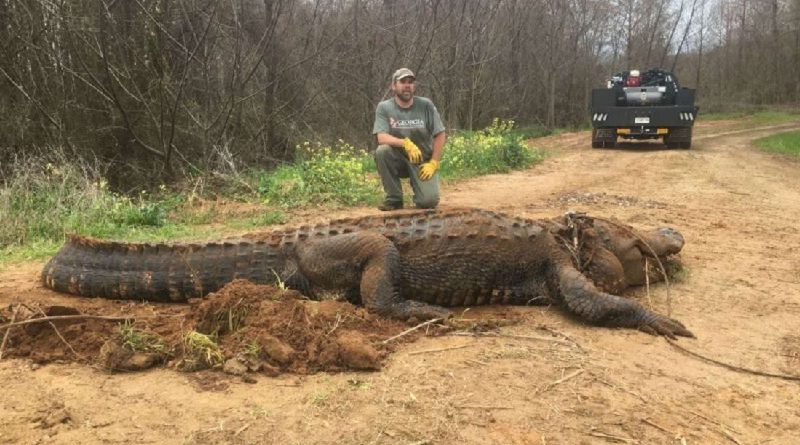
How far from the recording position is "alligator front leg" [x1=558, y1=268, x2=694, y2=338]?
3.91m

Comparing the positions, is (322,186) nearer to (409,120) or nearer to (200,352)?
(409,120)

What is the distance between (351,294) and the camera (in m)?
4.13

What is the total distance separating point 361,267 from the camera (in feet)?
13.3

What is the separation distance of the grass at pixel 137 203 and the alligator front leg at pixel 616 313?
3806mm

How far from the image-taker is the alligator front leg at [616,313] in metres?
3.91

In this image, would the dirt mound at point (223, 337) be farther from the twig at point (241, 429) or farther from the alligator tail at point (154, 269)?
the twig at point (241, 429)

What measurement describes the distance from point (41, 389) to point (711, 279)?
470 cm

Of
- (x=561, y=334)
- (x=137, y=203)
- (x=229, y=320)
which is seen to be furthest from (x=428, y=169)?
(x=229, y=320)

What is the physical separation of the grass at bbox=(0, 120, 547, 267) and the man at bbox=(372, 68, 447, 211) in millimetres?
832

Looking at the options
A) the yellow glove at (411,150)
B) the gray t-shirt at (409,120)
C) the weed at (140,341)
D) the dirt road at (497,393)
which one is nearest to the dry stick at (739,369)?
the dirt road at (497,393)

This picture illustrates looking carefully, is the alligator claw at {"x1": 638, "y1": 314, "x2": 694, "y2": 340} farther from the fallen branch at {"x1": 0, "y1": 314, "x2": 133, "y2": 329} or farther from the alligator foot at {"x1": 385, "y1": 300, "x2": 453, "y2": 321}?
the fallen branch at {"x1": 0, "y1": 314, "x2": 133, "y2": 329}

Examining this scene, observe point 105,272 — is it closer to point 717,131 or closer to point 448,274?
point 448,274

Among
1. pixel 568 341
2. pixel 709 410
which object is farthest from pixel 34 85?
pixel 709 410

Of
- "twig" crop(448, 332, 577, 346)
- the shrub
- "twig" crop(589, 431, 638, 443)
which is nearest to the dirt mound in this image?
"twig" crop(448, 332, 577, 346)
